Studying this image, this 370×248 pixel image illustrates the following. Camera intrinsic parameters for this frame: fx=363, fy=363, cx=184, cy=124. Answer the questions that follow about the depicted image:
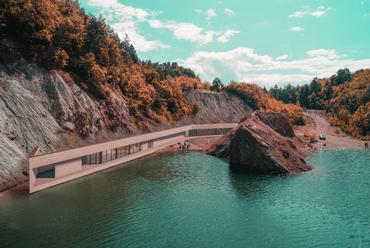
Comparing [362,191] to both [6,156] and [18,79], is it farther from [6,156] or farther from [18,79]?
A: [18,79]

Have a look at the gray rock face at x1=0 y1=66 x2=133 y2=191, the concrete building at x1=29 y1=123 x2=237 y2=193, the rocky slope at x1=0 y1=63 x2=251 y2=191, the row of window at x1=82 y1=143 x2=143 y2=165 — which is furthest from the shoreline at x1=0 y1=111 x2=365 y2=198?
the gray rock face at x1=0 y1=66 x2=133 y2=191

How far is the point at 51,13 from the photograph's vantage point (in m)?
82.6

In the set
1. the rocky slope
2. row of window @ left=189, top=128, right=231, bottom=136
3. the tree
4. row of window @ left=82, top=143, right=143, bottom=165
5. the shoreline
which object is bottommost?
the shoreline

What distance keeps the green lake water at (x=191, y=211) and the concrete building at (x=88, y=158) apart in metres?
2.46

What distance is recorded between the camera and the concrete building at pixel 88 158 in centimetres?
6153

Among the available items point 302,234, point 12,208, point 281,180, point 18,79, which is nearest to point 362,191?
point 281,180

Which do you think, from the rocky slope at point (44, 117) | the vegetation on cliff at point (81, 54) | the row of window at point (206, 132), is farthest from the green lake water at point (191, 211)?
the row of window at point (206, 132)

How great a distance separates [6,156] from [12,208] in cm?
1264

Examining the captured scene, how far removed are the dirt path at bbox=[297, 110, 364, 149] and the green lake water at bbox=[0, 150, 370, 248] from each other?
50.2m

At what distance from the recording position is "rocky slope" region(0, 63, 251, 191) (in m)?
62.5

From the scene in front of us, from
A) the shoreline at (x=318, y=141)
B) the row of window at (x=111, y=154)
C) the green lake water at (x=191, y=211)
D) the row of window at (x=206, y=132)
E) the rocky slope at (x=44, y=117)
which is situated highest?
the rocky slope at (x=44, y=117)

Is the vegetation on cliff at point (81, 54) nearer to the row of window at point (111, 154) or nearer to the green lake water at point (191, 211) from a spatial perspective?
the row of window at point (111, 154)

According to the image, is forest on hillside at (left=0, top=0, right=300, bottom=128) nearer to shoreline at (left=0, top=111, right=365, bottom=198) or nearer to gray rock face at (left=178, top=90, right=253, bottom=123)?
gray rock face at (left=178, top=90, right=253, bottom=123)

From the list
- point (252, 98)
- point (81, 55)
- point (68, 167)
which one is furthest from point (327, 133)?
point (68, 167)
